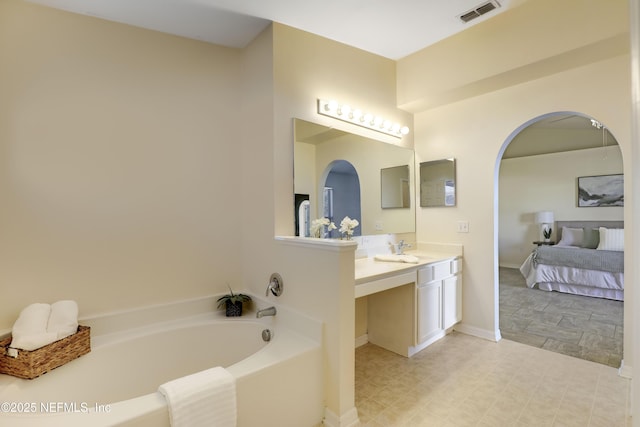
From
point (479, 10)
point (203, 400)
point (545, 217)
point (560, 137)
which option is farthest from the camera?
point (545, 217)

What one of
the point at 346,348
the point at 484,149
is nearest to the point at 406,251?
the point at 484,149

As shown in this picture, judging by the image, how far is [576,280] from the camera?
4504mm

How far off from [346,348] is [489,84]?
2522mm

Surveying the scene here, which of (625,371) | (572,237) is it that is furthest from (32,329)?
(572,237)

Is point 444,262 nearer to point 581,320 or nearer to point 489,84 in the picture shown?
point 489,84

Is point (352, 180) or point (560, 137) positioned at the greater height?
point (560, 137)

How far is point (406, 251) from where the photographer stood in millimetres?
3285

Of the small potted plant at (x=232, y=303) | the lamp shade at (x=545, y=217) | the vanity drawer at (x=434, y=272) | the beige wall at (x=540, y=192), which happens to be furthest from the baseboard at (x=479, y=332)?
the beige wall at (x=540, y=192)

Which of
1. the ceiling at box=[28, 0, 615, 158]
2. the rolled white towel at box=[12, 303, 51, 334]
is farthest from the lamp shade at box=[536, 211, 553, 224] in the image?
the rolled white towel at box=[12, 303, 51, 334]

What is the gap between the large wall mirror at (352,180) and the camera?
7.80 feet

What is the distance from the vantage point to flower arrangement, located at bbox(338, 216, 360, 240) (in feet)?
8.58

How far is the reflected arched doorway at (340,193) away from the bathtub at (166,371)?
3.08ft

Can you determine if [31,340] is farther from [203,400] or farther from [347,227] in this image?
[347,227]

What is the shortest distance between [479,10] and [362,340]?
2.86m
